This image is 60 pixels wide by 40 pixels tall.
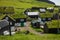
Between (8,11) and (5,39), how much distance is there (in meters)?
54.4

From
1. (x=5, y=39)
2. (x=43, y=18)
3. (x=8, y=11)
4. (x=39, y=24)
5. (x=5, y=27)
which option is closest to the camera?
(x=5, y=39)

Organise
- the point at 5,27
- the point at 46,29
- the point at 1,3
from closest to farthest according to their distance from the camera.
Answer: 1. the point at 5,27
2. the point at 46,29
3. the point at 1,3

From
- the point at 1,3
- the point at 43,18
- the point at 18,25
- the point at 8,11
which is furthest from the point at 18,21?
the point at 1,3

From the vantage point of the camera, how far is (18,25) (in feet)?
268

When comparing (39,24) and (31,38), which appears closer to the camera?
(31,38)

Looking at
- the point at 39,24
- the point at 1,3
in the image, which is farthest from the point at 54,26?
the point at 1,3

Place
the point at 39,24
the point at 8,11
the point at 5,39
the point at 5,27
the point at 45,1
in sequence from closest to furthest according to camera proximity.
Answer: the point at 5,39
the point at 5,27
the point at 39,24
the point at 8,11
the point at 45,1

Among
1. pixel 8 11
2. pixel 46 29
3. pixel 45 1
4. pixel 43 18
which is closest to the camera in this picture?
pixel 46 29

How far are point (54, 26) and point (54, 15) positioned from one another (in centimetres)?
2819

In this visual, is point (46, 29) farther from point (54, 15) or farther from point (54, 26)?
point (54, 15)

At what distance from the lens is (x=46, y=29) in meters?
69.1

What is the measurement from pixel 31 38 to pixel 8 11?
53818mm

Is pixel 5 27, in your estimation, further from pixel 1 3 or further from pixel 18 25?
pixel 1 3

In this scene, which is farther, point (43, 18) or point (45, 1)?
point (45, 1)
